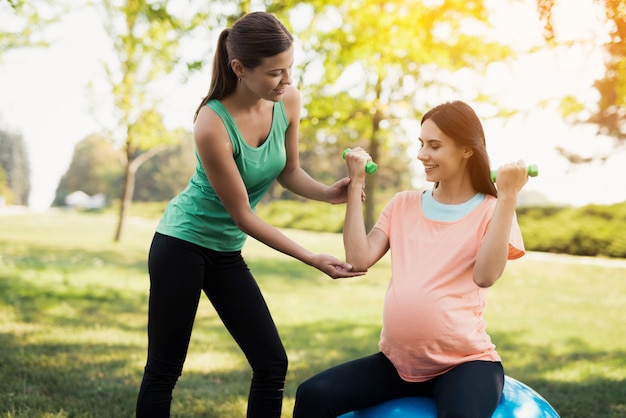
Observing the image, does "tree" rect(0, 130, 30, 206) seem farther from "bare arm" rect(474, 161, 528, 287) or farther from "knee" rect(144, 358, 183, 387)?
"bare arm" rect(474, 161, 528, 287)

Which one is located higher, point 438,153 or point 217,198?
point 438,153

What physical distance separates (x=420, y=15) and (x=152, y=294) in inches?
294

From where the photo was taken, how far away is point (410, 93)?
1351 centimetres

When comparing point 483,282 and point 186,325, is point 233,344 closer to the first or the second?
point 186,325

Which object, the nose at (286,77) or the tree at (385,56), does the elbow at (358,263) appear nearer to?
the nose at (286,77)

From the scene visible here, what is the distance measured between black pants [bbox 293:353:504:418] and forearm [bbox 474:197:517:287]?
0.36 meters

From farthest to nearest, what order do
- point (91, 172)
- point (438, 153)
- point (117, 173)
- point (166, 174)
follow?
point (91, 172) < point (117, 173) < point (166, 174) < point (438, 153)

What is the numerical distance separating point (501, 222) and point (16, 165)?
53952 millimetres

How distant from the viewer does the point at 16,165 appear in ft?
167

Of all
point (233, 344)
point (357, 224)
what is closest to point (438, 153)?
point (357, 224)

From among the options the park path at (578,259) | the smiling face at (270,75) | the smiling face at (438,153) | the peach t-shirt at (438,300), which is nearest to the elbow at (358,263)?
the peach t-shirt at (438,300)

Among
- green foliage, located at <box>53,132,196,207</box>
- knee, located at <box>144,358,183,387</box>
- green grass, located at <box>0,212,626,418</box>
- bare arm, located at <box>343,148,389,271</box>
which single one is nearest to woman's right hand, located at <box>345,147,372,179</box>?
bare arm, located at <box>343,148,389,271</box>

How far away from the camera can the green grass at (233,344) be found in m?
4.68

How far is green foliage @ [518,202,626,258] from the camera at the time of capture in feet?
51.9
